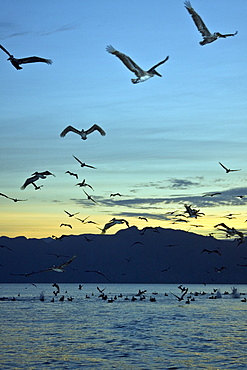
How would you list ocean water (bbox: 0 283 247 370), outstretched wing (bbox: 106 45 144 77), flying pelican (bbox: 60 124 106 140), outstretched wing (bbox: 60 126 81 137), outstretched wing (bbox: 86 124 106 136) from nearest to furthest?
outstretched wing (bbox: 106 45 144 77)
outstretched wing (bbox: 86 124 106 136)
flying pelican (bbox: 60 124 106 140)
outstretched wing (bbox: 60 126 81 137)
ocean water (bbox: 0 283 247 370)

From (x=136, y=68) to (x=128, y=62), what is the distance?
112 centimetres

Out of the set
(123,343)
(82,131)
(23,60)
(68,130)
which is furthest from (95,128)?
(123,343)

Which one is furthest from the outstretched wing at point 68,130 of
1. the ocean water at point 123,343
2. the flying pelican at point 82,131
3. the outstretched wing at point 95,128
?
the ocean water at point 123,343

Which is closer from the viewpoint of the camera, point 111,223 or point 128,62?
point 128,62

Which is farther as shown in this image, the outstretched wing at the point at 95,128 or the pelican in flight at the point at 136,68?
the outstretched wing at the point at 95,128

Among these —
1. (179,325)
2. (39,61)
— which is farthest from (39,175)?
(179,325)

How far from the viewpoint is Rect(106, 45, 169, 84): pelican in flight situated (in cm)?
2448

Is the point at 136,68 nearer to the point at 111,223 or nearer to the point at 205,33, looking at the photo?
the point at 205,33

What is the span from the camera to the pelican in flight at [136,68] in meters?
24.5

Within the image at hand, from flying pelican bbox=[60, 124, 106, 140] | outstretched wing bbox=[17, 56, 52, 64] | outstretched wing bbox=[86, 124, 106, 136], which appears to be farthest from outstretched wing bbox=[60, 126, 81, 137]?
outstretched wing bbox=[17, 56, 52, 64]

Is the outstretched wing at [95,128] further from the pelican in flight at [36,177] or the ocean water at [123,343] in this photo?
the ocean water at [123,343]

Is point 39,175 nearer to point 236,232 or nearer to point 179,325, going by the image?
point 236,232

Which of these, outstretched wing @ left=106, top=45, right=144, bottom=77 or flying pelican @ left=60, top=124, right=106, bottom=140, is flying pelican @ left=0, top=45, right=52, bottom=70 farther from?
flying pelican @ left=60, top=124, right=106, bottom=140

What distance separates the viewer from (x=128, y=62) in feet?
83.0
